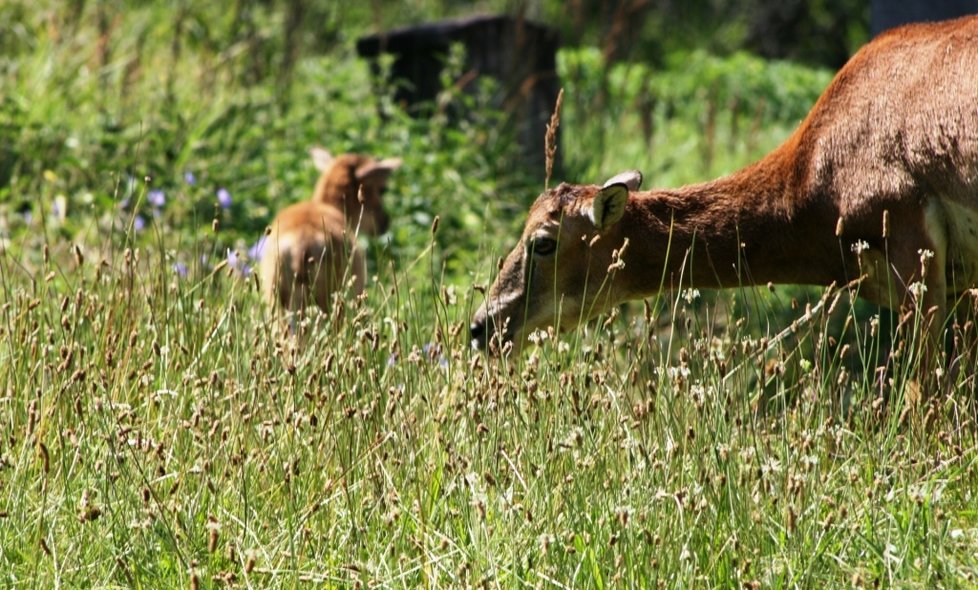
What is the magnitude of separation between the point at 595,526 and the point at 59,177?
6.33 m

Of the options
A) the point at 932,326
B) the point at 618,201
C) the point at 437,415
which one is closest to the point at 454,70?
the point at 618,201

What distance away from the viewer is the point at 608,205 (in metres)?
5.96

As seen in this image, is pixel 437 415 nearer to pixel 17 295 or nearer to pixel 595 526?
pixel 595 526

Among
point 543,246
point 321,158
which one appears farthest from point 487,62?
point 543,246

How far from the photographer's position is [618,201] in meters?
5.95

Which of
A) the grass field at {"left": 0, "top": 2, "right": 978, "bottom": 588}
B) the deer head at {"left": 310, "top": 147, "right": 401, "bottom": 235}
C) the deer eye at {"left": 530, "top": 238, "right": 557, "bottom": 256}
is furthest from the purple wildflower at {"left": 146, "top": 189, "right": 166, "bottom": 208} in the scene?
the deer eye at {"left": 530, "top": 238, "right": 557, "bottom": 256}

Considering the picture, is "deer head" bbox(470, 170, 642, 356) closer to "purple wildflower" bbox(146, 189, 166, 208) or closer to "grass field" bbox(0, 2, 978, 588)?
"grass field" bbox(0, 2, 978, 588)

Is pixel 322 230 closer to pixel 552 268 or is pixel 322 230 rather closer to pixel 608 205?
pixel 552 268

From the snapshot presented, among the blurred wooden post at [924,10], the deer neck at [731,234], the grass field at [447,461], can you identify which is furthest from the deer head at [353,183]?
the blurred wooden post at [924,10]

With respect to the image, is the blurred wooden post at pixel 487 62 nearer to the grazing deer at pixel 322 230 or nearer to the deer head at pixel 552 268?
the grazing deer at pixel 322 230

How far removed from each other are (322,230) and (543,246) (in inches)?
70.4

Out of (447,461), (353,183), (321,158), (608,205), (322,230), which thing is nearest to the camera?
(447,461)

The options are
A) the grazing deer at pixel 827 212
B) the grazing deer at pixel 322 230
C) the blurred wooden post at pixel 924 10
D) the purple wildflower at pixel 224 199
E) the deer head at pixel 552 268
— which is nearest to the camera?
the grazing deer at pixel 827 212

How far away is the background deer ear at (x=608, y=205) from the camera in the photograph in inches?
231
